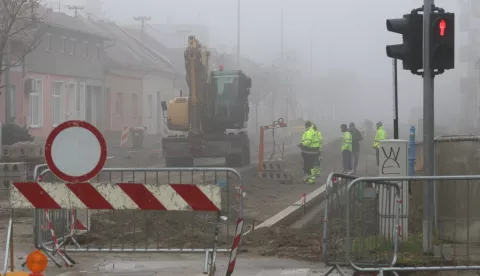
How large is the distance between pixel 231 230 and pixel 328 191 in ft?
16.3

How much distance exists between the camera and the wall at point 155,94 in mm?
64125

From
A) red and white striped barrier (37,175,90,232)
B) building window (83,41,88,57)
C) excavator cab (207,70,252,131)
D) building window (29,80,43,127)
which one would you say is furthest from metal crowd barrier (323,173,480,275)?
building window (83,41,88,57)

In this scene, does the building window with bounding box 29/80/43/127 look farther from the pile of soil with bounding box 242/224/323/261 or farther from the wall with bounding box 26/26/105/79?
the pile of soil with bounding box 242/224/323/261

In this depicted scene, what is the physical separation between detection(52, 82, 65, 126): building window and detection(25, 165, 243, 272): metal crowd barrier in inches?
1423

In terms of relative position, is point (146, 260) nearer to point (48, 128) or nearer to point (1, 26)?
point (1, 26)

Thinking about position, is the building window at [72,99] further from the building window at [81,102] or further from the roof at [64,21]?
the roof at [64,21]

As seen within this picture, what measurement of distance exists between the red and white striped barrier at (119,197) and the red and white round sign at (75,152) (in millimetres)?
588

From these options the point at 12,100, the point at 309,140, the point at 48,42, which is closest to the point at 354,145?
the point at 309,140

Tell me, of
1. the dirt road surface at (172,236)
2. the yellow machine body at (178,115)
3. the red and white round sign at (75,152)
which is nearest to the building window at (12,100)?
the yellow machine body at (178,115)

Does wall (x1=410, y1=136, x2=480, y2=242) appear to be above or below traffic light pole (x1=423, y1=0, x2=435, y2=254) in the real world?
below

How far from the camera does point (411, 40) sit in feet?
36.1

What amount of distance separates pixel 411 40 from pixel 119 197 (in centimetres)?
409

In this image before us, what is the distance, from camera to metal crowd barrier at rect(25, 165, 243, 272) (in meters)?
10.2

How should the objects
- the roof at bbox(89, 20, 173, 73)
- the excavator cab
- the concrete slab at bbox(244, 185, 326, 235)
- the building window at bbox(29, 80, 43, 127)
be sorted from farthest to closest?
the roof at bbox(89, 20, 173, 73) → the building window at bbox(29, 80, 43, 127) → the excavator cab → the concrete slab at bbox(244, 185, 326, 235)
